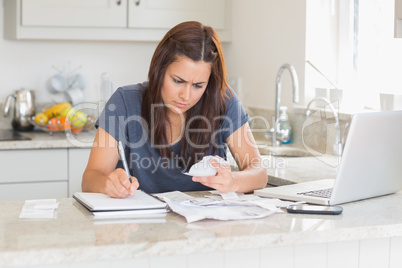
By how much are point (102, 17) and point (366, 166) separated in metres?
2.21

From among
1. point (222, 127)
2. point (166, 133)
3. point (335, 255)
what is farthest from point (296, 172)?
point (335, 255)

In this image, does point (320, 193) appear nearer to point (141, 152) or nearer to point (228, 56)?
point (141, 152)

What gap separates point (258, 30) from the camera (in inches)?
143

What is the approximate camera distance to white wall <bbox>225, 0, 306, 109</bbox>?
10.7 feet

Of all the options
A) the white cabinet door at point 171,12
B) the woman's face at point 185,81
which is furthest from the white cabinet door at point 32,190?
the woman's face at point 185,81

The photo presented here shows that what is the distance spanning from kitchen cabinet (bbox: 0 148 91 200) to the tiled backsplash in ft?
3.19

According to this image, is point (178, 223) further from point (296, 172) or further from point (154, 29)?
point (154, 29)

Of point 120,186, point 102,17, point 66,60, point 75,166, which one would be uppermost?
point 102,17

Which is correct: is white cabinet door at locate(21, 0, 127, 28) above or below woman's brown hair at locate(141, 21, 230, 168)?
above

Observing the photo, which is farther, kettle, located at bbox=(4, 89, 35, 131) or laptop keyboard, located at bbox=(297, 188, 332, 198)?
kettle, located at bbox=(4, 89, 35, 131)

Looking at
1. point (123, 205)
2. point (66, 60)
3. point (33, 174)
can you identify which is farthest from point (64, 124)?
point (123, 205)

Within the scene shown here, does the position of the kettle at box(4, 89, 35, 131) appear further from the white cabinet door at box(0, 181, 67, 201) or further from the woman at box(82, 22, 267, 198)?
the woman at box(82, 22, 267, 198)

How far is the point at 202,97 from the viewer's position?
7.40 ft

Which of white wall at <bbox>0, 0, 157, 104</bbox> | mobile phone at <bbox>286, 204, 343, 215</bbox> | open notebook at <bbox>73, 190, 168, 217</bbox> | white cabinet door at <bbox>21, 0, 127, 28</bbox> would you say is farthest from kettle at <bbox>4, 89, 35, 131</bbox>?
mobile phone at <bbox>286, 204, 343, 215</bbox>
